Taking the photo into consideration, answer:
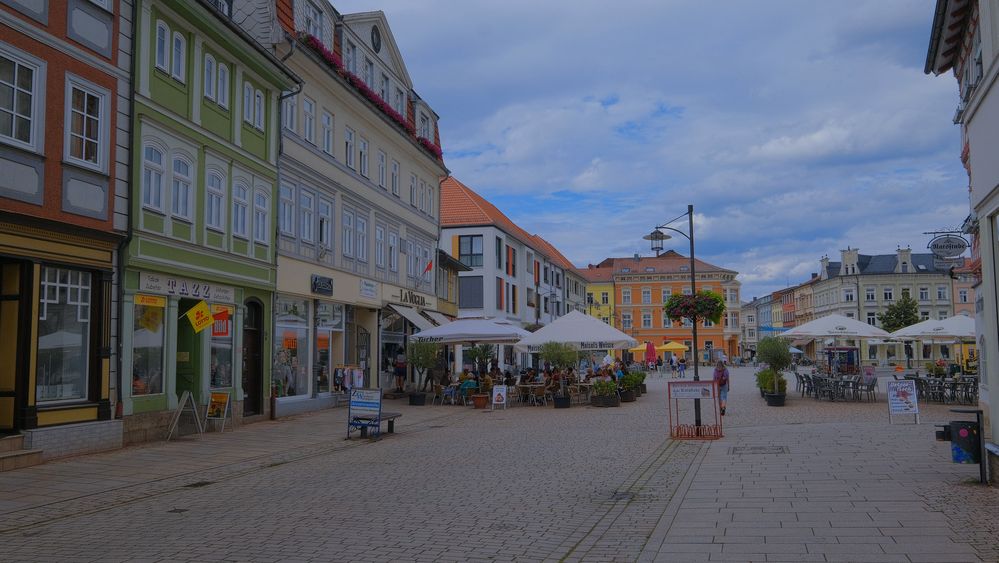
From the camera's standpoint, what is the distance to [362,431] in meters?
17.5

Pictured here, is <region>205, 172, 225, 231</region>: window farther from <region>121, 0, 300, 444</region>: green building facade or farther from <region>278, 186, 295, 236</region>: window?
<region>278, 186, 295, 236</region>: window

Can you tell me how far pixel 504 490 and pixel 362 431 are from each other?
7349mm

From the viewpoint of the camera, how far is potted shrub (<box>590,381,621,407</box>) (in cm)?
2647

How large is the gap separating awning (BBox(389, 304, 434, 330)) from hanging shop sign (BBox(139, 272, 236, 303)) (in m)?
11.6

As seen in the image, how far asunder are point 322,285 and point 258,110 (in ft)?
18.7

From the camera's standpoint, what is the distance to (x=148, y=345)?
54.3 ft

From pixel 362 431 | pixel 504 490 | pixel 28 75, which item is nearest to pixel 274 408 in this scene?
pixel 362 431

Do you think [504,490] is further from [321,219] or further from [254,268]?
[321,219]

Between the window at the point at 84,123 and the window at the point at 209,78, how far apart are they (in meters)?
3.88

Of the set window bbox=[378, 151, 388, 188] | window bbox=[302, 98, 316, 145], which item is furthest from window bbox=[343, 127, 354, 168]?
window bbox=[378, 151, 388, 188]

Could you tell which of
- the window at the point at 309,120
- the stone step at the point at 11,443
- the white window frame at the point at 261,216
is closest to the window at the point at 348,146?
the window at the point at 309,120

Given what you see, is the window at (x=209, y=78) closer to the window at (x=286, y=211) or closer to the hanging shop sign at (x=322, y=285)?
the window at (x=286, y=211)

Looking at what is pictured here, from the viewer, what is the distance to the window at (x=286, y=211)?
22.5 m

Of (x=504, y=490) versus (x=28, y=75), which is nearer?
(x=504, y=490)
